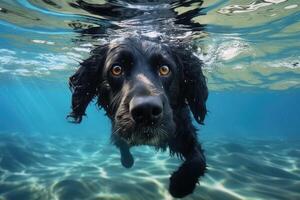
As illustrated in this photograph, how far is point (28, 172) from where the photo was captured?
9.61 meters

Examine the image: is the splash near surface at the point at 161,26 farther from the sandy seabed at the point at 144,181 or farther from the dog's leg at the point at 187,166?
the sandy seabed at the point at 144,181

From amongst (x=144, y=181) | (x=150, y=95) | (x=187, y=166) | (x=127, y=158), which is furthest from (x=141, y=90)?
(x=127, y=158)

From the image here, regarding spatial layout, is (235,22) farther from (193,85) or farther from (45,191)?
(45,191)

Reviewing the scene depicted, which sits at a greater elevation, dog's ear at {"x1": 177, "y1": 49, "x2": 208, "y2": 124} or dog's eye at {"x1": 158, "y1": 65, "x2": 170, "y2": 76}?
dog's eye at {"x1": 158, "y1": 65, "x2": 170, "y2": 76}

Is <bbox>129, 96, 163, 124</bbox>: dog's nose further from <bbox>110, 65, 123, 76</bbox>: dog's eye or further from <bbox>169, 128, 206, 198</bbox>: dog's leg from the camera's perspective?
<bbox>169, 128, 206, 198</bbox>: dog's leg

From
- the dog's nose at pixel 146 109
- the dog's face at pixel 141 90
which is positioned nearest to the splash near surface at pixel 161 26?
the dog's face at pixel 141 90

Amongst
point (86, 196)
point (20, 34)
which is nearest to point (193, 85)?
point (86, 196)

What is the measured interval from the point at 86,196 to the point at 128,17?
471cm

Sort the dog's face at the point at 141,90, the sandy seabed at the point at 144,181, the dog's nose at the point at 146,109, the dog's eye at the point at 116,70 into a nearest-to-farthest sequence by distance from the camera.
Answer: the dog's nose at the point at 146,109, the dog's face at the point at 141,90, the dog's eye at the point at 116,70, the sandy seabed at the point at 144,181

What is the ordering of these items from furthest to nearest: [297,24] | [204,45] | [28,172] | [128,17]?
[204,45]
[297,24]
[28,172]
[128,17]

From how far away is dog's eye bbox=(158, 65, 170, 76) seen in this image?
529cm

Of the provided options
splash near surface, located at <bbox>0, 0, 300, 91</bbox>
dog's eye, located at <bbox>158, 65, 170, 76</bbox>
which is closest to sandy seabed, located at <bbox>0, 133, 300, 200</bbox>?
dog's eye, located at <bbox>158, 65, 170, 76</bbox>

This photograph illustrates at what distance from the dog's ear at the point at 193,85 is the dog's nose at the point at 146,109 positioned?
242cm

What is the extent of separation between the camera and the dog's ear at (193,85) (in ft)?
20.3
